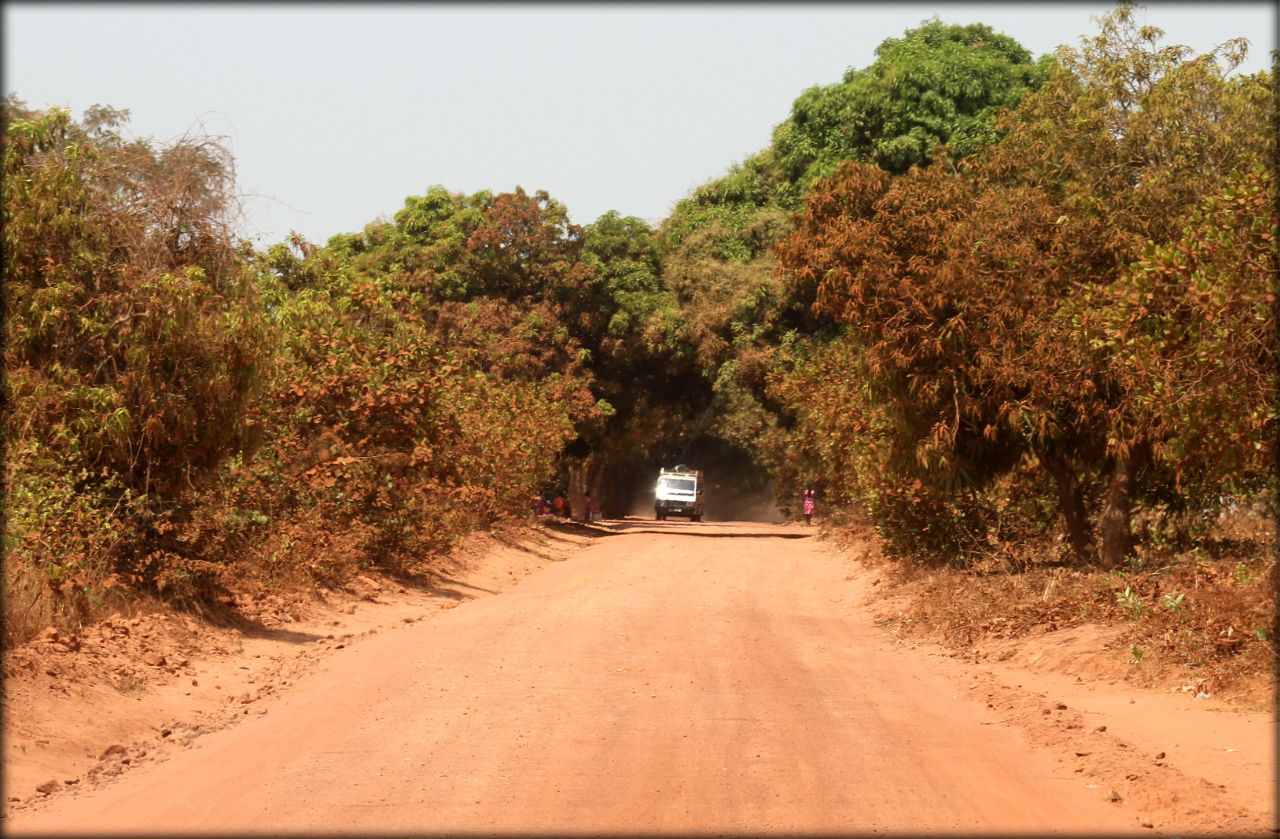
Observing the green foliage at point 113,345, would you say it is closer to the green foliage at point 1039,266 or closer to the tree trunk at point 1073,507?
the green foliage at point 1039,266

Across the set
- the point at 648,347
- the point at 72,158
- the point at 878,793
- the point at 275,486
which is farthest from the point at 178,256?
the point at 648,347

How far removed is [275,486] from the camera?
18.7 m

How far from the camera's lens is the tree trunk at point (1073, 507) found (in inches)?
712

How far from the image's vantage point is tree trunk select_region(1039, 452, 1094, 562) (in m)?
18.1

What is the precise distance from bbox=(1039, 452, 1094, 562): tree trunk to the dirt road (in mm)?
3887

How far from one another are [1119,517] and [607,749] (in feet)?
34.0

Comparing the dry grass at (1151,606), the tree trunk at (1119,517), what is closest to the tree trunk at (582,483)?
the dry grass at (1151,606)

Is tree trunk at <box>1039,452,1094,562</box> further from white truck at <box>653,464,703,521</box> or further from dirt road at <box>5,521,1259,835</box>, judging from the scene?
white truck at <box>653,464,703,521</box>

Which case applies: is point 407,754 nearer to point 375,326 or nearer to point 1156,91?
point 1156,91

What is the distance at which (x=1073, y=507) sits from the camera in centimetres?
1867

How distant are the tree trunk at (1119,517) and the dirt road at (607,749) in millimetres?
3510

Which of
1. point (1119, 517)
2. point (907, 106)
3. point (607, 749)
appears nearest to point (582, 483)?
point (907, 106)

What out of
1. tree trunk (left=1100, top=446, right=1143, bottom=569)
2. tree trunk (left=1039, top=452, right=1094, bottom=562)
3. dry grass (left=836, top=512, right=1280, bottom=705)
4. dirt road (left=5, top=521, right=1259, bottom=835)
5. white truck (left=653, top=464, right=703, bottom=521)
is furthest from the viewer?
white truck (left=653, top=464, right=703, bottom=521)

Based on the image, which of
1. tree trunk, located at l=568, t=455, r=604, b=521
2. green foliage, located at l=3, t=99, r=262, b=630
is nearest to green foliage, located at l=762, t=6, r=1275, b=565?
green foliage, located at l=3, t=99, r=262, b=630
